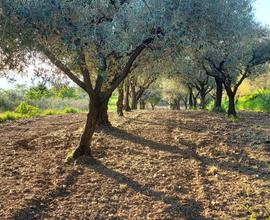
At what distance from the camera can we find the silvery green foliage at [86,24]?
9.59m

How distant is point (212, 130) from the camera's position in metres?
19.6

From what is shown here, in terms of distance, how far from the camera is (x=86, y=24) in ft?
34.1

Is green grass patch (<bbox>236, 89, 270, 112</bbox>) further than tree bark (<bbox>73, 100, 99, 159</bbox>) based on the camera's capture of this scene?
Yes

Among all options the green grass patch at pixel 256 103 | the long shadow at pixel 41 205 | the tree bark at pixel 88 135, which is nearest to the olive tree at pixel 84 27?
the tree bark at pixel 88 135

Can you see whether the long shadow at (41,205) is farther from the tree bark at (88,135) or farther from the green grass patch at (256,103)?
the green grass patch at (256,103)

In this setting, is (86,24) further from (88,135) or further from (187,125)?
(187,125)

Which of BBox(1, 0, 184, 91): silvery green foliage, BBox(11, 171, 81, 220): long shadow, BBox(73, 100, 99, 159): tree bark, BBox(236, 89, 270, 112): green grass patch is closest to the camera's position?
BBox(11, 171, 81, 220): long shadow

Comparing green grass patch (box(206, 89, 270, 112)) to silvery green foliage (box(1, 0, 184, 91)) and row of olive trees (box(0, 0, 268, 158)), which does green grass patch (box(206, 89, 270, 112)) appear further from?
silvery green foliage (box(1, 0, 184, 91))

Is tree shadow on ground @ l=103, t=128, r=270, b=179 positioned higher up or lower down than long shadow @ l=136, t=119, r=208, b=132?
lower down

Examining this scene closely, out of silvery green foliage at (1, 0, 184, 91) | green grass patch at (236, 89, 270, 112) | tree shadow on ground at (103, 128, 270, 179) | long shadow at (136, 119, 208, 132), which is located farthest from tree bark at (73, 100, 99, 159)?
green grass patch at (236, 89, 270, 112)

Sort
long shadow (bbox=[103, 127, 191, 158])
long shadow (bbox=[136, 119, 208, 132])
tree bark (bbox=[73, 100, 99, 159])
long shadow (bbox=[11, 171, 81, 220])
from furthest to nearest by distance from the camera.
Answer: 1. long shadow (bbox=[136, 119, 208, 132])
2. long shadow (bbox=[103, 127, 191, 158])
3. tree bark (bbox=[73, 100, 99, 159])
4. long shadow (bbox=[11, 171, 81, 220])

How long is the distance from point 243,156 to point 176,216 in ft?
19.6

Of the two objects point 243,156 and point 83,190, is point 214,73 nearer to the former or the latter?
point 243,156

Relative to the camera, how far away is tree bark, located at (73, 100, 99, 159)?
42.2 ft
